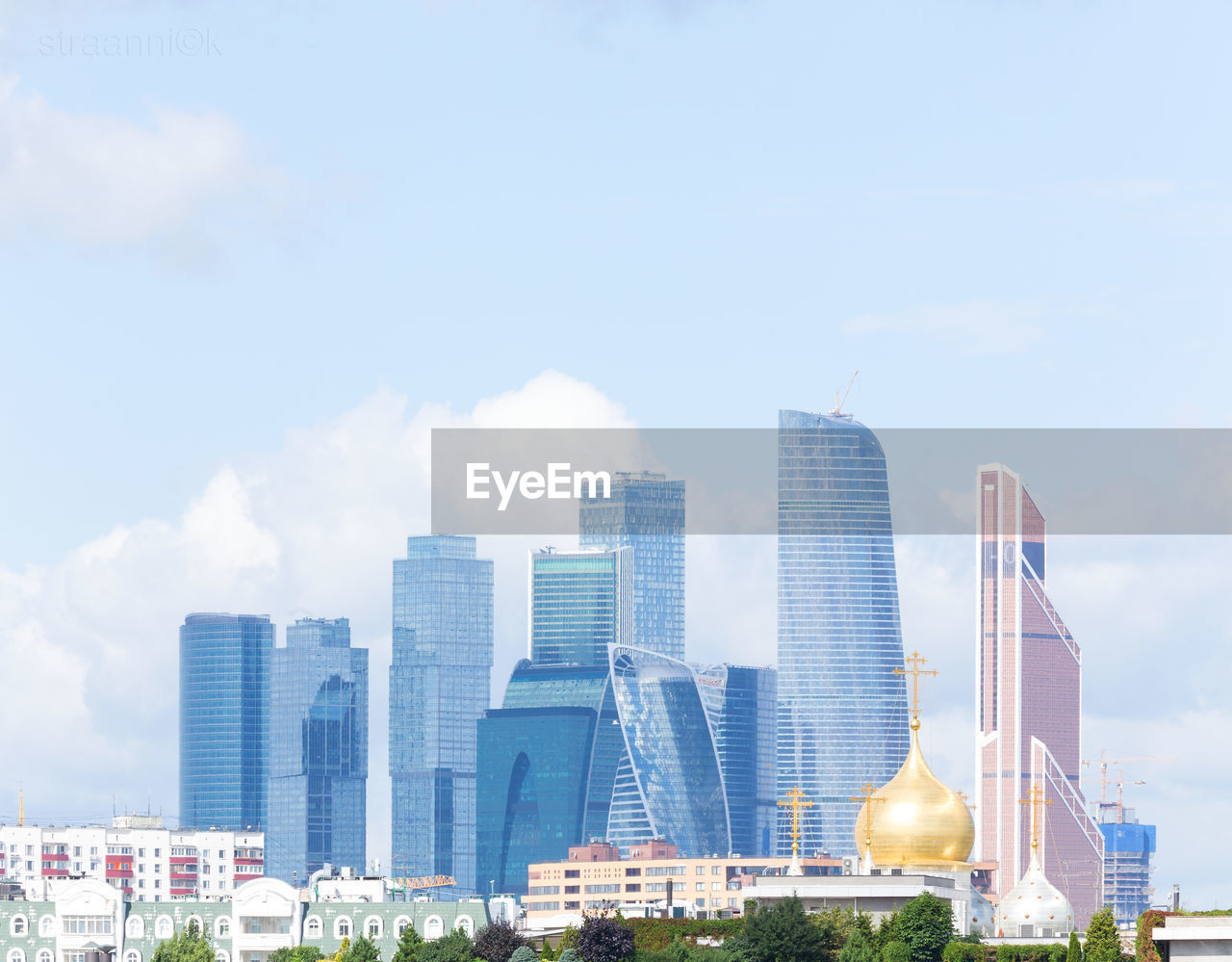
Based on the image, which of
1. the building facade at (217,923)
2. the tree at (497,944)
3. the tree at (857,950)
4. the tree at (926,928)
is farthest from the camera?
the building facade at (217,923)

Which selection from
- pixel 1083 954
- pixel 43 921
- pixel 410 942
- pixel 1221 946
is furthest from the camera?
pixel 43 921

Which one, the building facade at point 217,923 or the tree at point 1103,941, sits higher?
the tree at point 1103,941

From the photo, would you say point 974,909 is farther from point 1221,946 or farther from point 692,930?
point 1221,946

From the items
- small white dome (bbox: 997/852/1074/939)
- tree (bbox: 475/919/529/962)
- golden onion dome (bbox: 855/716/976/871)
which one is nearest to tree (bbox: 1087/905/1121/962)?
golden onion dome (bbox: 855/716/976/871)

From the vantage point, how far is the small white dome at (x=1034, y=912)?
4665 inches

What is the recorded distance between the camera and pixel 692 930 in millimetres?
107062

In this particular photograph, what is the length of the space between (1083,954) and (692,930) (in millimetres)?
21829

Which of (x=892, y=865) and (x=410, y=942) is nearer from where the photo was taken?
(x=410, y=942)

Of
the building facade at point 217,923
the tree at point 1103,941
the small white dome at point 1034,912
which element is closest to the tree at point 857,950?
the tree at point 1103,941

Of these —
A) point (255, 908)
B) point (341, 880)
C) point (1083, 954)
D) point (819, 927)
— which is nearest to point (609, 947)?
point (819, 927)

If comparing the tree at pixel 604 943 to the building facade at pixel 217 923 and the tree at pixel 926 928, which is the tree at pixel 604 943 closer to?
the tree at pixel 926 928

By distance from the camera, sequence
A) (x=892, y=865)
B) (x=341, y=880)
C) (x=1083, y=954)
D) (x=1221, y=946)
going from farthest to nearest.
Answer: (x=341, y=880) < (x=892, y=865) < (x=1083, y=954) < (x=1221, y=946)

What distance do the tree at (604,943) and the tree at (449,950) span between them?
5.62 meters

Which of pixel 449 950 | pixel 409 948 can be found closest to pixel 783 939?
pixel 449 950
